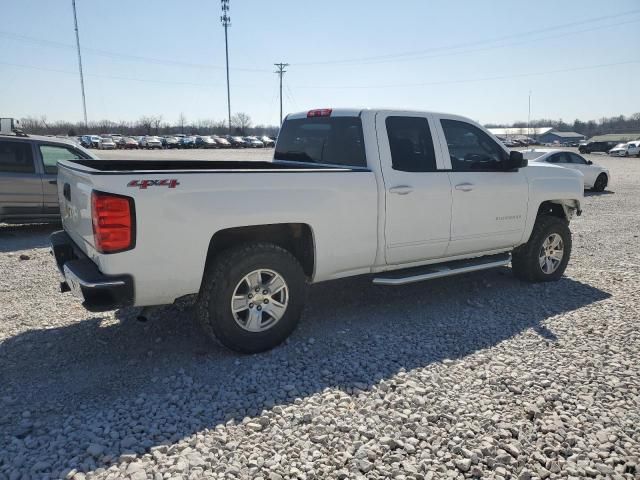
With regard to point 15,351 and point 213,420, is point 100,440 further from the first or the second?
point 15,351

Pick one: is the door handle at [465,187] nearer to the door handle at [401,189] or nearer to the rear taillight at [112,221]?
the door handle at [401,189]

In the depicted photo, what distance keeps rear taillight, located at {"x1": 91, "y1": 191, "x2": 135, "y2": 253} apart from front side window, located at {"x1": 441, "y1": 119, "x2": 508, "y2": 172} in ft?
11.0

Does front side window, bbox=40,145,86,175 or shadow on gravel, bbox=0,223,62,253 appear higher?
front side window, bbox=40,145,86,175

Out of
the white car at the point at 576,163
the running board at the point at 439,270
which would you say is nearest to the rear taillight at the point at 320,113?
the running board at the point at 439,270

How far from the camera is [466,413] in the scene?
3324 millimetres

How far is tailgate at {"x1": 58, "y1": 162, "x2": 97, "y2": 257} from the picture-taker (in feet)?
11.8

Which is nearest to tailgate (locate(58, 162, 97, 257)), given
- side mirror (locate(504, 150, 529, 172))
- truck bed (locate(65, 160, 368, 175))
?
truck bed (locate(65, 160, 368, 175))

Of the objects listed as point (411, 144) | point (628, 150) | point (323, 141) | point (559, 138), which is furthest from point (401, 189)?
point (559, 138)

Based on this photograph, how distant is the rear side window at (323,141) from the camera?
4961 mm

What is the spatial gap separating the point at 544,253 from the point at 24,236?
8.68 m

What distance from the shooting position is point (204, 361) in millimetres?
4059

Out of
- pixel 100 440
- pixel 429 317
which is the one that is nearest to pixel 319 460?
pixel 100 440

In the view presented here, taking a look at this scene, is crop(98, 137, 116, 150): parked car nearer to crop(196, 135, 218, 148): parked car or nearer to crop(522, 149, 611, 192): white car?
crop(196, 135, 218, 148): parked car

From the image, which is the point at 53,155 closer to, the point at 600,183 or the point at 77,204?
the point at 77,204
